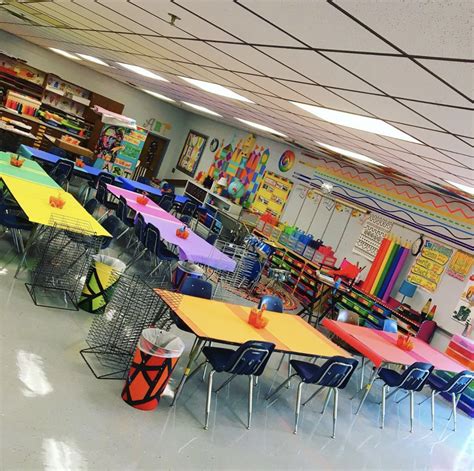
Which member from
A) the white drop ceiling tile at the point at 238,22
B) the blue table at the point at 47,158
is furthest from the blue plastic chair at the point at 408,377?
the blue table at the point at 47,158

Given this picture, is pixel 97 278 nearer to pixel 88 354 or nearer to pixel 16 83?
pixel 88 354

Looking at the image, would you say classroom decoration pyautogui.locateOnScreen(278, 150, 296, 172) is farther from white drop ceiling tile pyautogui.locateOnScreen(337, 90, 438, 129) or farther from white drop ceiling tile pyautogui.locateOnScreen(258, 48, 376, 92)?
white drop ceiling tile pyautogui.locateOnScreen(258, 48, 376, 92)

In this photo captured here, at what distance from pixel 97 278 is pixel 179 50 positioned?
111 inches

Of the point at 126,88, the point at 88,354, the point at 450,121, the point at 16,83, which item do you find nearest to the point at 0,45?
the point at 16,83

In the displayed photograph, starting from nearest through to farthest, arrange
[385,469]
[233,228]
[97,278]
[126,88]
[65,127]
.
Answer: [385,469], [97,278], [233,228], [65,127], [126,88]

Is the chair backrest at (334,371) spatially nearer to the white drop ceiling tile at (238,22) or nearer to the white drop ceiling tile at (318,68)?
the white drop ceiling tile at (318,68)

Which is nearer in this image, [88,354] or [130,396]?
[130,396]

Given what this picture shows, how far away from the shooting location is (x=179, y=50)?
4.28 meters

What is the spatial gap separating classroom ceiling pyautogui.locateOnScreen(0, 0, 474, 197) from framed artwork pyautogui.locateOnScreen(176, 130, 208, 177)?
450 inches

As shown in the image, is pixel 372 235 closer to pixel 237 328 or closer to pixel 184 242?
pixel 184 242

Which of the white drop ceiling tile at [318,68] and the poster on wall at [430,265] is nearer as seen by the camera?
the white drop ceiling tile at [318,68]

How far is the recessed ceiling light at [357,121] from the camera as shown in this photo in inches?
152

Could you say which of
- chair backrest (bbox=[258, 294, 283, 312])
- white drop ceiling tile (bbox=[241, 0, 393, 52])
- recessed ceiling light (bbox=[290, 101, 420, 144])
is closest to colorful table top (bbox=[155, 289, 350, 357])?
chair backrest (bbox=[258, 294, 283, 312])

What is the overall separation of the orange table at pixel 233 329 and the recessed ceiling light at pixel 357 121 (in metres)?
2.37
